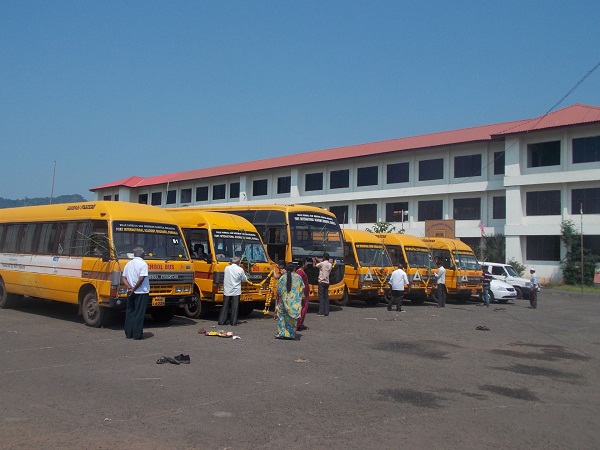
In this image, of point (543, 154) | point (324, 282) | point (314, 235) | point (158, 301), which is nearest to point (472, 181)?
point (543, 154)

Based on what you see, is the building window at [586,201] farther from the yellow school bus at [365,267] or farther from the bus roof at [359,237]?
the yellow school bus at [365,267]

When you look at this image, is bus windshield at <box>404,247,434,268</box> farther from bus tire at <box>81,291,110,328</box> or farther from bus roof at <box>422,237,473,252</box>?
bus tire at <box>81,291,110,328</box>

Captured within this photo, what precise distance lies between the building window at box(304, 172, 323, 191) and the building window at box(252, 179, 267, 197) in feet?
16.1

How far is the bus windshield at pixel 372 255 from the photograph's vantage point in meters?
20.3

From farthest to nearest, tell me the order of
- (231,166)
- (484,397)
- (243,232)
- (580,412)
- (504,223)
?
(231,166) → (504,223) → (243,232) → (484,397) → (580,412)

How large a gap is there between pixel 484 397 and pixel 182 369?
4.33 m

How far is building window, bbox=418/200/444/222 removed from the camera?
43.3 meters

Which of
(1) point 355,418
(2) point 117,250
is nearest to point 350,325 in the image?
(2) point 117,250

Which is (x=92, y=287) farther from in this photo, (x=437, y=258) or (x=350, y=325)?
(x=437, y=258)

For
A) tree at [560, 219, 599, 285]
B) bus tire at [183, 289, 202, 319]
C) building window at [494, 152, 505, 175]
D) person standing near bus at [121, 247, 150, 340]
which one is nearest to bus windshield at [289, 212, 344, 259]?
bus tire at [183, 289, 202, 319]

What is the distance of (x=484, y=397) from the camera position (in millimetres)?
7441

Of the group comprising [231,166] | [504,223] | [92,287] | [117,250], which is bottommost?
[92,287]

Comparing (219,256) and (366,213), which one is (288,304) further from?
(366,213)

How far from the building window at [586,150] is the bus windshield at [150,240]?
31270 millimetres
